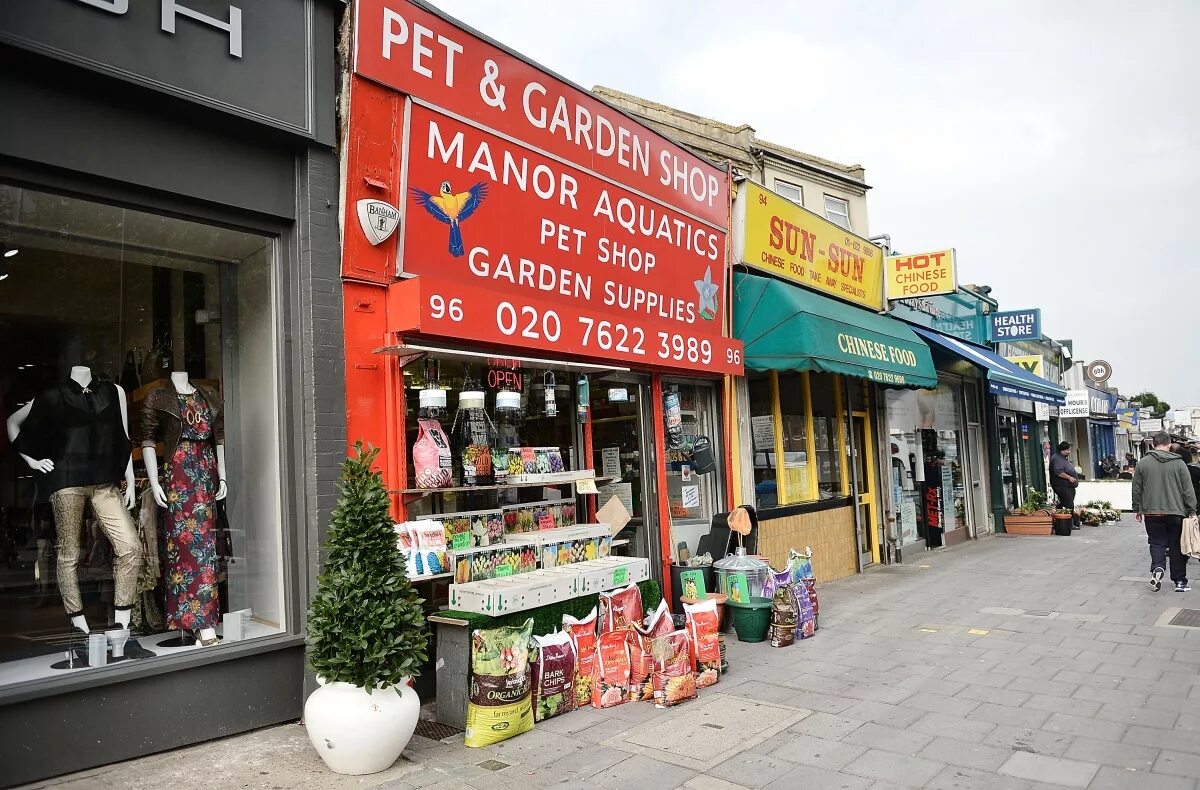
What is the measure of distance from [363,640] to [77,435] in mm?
2349

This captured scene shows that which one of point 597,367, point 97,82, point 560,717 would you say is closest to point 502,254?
point 597,367

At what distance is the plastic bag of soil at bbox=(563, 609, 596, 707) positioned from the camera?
5441 mm

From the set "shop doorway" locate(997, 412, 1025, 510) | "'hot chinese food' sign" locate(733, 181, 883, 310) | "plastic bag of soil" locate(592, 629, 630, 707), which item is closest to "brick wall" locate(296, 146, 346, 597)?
"plastic bag of soil" locate(592, 629, 630, 707)

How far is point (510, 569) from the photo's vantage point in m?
6.08

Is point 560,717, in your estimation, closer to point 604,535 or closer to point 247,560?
point 604,535

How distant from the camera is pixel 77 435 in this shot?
492cm

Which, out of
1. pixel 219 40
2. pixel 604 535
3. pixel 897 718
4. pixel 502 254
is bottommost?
pixel 897 718

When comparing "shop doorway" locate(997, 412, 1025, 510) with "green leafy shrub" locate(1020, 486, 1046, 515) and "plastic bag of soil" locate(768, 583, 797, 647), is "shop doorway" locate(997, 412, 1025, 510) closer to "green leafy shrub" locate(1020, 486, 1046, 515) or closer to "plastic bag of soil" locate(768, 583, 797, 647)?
"green leafy shrub" locate(1020, 486, 1046, 515)

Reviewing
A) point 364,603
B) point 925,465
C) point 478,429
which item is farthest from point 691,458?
point 925,465

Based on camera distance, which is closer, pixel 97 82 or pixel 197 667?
pixel 97 82

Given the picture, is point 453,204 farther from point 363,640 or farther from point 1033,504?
point 1033,504

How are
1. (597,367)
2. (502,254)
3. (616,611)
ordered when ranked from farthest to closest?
(597,367)
(502,254)
(616,611)

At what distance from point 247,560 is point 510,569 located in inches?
73.8

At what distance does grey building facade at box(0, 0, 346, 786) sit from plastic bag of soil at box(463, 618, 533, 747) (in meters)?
1.26
